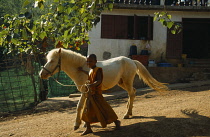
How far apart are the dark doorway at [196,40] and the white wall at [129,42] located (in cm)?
302

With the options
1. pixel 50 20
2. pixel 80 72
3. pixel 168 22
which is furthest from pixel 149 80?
pixel 50 20

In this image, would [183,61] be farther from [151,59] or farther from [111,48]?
[111,48]

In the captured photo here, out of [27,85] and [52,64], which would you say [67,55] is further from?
[27,85]

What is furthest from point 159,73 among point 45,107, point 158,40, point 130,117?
point 130,117

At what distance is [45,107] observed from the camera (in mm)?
9438

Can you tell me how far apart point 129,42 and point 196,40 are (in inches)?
250

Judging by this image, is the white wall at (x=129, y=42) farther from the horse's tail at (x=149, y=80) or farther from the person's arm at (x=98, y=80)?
the person's arm at (x=98, y=80)

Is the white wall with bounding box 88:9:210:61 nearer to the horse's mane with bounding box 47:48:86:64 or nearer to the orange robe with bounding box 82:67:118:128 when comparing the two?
A: the horse's mane with bounding box 47:48:86:64

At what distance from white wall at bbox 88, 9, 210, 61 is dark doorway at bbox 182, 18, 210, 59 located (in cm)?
302

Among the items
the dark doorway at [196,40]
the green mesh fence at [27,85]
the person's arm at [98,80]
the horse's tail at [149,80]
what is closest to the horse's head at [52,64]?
the person's arm at [98,80]

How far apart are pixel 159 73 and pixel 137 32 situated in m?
2.61

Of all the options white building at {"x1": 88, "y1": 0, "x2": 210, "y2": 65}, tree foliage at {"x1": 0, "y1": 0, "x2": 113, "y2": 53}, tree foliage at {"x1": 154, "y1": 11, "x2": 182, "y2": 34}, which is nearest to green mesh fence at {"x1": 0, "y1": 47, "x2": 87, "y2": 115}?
white building at {"x1": 88, "y1": 0, "x2": 210, "y2": 65}

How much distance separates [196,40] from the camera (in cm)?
1714

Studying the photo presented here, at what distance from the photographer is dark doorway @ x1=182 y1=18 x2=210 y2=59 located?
Result: 1628 centimetres
